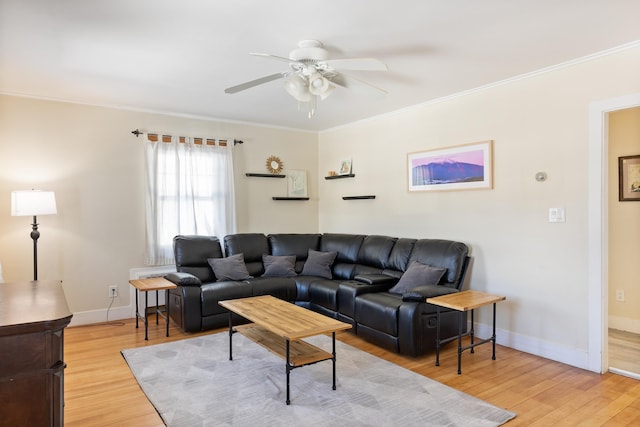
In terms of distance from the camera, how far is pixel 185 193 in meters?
5.03

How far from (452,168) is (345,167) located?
1.84m

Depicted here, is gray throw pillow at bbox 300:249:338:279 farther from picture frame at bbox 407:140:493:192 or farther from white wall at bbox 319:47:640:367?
picture frame at bbox 407:140:493:192

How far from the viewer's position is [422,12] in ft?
7.93

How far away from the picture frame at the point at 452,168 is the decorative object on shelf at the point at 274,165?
202 centimetres

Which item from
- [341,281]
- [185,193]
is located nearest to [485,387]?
[341,281]

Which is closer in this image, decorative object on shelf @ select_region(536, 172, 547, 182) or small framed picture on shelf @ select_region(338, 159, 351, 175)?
decorative object on shelf @ select_region(536, 172, 547, 182)

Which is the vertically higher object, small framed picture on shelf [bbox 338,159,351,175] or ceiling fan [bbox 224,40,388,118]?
ceiling fan [bbox 224,40,388,118]

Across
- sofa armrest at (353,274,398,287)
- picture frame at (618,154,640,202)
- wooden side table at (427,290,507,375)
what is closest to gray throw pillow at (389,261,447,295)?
sofa armrest at (353,274,398,287)

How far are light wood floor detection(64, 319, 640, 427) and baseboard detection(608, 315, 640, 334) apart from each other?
4.54 feet

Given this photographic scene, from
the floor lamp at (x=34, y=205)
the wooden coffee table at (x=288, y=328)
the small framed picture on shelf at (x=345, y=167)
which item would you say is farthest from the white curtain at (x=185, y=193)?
the wooden coffee table at (x=288, y=328)

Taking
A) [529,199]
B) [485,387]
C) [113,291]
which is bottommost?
[485,387]

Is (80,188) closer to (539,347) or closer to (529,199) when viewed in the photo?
(529,199)

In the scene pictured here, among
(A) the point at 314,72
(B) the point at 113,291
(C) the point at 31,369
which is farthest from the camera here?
(B) the point at 113,291

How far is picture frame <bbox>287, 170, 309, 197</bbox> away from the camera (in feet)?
19.7
